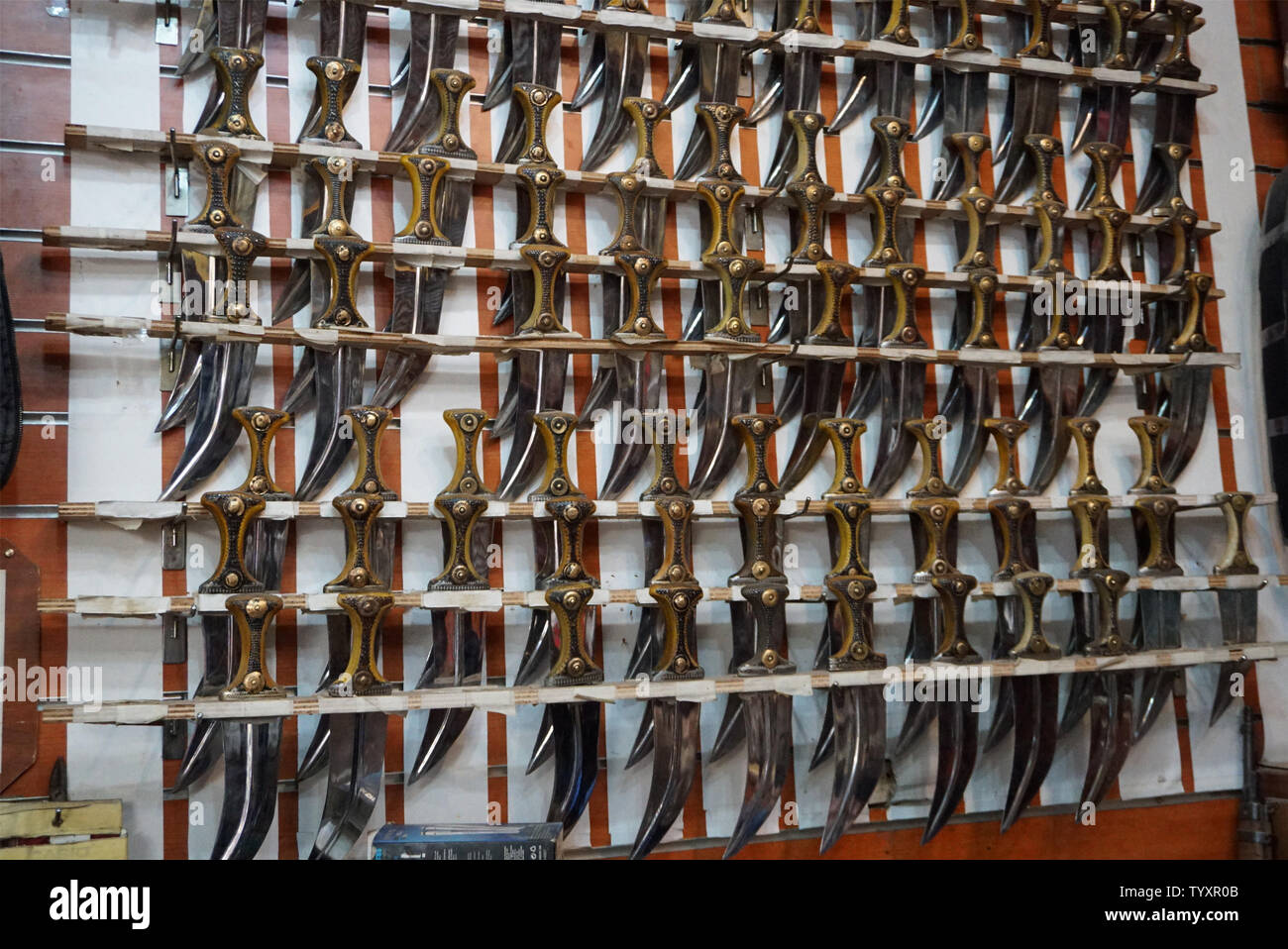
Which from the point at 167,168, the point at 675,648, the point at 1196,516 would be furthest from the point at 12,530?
the point at 1196,516

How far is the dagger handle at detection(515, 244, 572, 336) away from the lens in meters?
3.24

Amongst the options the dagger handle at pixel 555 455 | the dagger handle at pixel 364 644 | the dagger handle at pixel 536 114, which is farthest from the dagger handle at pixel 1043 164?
the dagger handle at pixel 364 644

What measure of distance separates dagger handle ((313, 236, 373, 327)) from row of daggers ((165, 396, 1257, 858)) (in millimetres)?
265

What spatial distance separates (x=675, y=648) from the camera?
3.16 meters

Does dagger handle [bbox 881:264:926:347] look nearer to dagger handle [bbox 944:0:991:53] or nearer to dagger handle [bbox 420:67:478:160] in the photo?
dagger handle [bbox 944:0:991:53]

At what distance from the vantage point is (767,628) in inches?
128

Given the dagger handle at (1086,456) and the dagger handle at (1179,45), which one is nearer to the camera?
the dagger handle at (1086,456)

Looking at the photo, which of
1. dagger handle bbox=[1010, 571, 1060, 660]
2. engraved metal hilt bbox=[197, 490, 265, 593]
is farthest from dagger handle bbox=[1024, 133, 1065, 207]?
engraved metal hilt bbox=[197, 490, 265, 593]

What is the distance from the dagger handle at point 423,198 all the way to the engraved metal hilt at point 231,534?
844mm

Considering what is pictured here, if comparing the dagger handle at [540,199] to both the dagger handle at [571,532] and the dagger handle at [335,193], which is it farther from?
the dagger handle at [571,532]

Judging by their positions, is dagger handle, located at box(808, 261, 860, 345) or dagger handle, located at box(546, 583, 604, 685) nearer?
dagger handle, located at box(546, 583, 604, 685)

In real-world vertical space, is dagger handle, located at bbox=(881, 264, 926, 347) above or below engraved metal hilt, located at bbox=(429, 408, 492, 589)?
above

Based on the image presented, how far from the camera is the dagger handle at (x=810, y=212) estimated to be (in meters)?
3.50

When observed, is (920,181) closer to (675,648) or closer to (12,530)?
(675,648)
